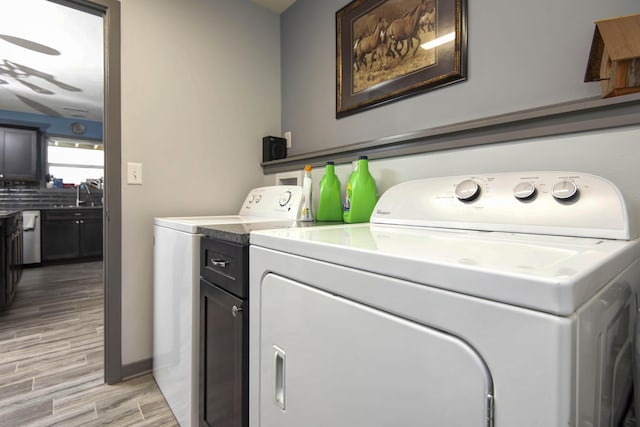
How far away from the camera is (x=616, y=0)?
0.95 m

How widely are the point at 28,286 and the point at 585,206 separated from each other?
193 inches

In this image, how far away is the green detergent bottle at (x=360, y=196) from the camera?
1.45m

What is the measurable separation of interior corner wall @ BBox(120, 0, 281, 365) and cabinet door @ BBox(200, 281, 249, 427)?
799 millimetres

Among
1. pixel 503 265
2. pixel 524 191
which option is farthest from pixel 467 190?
pixel 503 265

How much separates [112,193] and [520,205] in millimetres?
1849

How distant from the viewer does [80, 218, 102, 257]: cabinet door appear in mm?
5043

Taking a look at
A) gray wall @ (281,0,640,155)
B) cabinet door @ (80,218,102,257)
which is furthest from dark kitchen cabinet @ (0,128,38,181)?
gray wall @ (281,0,640,155)

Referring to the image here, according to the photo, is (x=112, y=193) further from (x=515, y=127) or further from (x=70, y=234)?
(x=70, y=234)

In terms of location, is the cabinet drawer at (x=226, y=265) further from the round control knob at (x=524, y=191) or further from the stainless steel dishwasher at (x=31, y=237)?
the stainless steel dishwasher at (x=31, y=237)

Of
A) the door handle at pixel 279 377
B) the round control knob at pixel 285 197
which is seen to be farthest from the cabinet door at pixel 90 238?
the door handle at pixel 279 377

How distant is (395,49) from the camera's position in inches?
61.8

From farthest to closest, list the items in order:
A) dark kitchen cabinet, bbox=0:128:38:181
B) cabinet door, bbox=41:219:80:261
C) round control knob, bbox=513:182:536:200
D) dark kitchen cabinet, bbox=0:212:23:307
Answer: dark kitchen cabinet, bbox=0:128:38:181 < cabinet door, bbox=41:219:80:261 < dark kitchen cabinet, bbox=0:212:23:307 < round control knob, bbox=513:182:536:200

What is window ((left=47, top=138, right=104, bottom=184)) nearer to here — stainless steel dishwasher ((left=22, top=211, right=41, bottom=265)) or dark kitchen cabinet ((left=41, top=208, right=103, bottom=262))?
dark kitchen cabinet ((left=41, top=208, right=103, bottom=262))

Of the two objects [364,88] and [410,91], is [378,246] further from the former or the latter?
[364,88]
